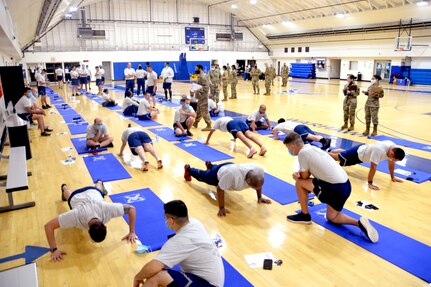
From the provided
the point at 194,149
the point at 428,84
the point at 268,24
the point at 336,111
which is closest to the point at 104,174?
the point at 194,149

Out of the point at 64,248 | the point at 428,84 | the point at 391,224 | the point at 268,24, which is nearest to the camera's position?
the point at 64,248

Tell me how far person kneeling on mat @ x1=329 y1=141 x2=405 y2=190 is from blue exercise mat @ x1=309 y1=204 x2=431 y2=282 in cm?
129

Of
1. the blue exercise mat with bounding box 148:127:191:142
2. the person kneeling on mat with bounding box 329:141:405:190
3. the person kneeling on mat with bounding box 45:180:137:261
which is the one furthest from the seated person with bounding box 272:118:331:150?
the person kneeling on mat with bounding box 45:180:137:261

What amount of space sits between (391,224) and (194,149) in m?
4.81

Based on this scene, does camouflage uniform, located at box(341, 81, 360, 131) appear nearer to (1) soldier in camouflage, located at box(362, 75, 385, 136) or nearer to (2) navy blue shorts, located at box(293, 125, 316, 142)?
(1) soldier in camouflage, located at box(362, 75, 385, 136)

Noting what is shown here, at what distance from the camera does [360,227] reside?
418cm

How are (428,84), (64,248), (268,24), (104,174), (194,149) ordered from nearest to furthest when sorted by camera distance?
(64,248), (104,174), (194,149), (428,84), (268,24)

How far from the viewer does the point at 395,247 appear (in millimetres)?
3982

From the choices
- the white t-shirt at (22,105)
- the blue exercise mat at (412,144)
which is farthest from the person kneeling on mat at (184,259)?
the white t-shirt at (22,105)

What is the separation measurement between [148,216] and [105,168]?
8.17 ft

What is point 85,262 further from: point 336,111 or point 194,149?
point 336,111

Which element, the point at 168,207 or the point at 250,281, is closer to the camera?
the point at 168,207

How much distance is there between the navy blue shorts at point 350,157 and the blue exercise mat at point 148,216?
3.45 m

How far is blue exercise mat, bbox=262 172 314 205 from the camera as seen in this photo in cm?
536
